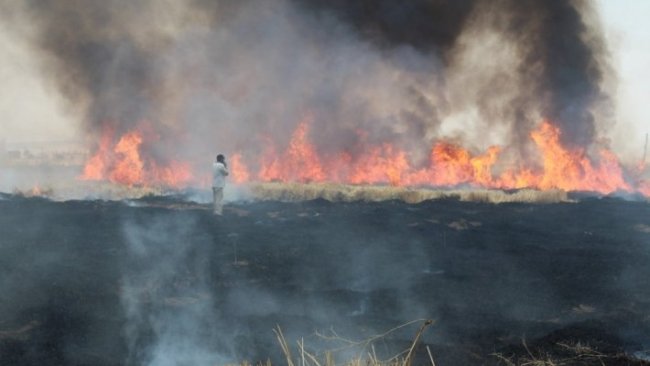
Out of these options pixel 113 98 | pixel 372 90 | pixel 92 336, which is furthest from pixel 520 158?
pixel 92 336

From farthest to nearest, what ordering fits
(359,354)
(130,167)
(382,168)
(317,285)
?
(382,168)
(130,167)
(317,285)
(359,354)

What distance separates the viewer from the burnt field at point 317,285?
356 inches

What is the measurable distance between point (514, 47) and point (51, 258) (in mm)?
30831

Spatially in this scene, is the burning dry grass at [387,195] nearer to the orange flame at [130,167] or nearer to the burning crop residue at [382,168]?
the burning crop residue at [382,168]

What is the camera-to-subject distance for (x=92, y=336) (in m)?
9.28

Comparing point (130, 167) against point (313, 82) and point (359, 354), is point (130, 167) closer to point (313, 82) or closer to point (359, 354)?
point (313, 82)

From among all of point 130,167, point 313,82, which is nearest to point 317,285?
point 130,167

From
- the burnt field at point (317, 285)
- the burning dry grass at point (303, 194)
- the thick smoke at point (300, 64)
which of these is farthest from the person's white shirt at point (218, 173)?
the thick smoke at point (300, 64)

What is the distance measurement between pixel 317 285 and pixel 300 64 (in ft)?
84.5

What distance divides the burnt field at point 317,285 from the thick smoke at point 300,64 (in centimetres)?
1524

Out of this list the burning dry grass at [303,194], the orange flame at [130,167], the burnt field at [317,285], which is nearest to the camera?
the burnt field at [317,285]

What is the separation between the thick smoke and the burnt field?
15242mm

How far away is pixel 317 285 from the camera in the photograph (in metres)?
12.5

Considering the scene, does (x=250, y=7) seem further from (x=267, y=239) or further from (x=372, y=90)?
(x=267, y=239)
